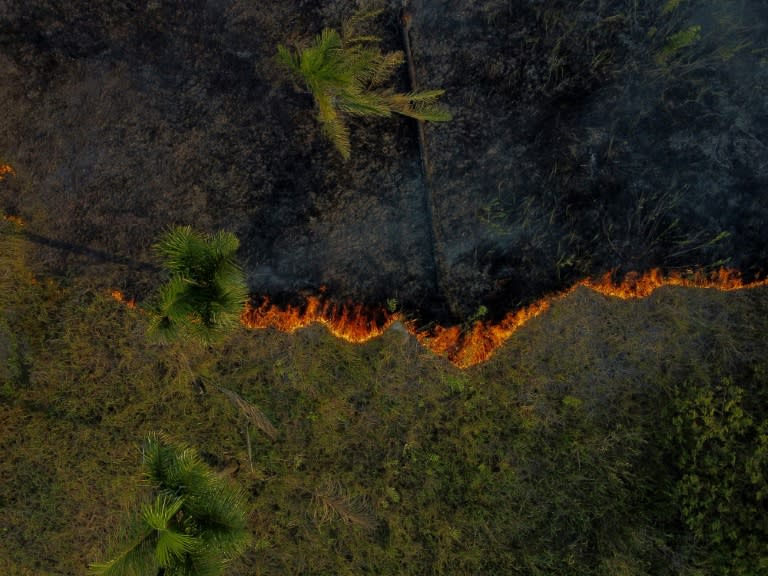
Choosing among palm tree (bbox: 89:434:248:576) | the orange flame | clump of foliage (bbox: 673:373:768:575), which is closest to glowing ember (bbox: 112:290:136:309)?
the orange flame

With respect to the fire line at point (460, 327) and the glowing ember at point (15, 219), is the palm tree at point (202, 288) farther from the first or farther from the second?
the glowing ember at point (15, 219)

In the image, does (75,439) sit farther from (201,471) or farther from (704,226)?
(704,226)

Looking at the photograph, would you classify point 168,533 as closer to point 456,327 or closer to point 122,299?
point 122,299

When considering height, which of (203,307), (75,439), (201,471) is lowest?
(75,439)

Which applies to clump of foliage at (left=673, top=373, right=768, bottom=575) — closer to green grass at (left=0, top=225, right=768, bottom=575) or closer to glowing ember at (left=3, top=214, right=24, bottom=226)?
green grass at (left=0, top=225, right=768, bottom=575)

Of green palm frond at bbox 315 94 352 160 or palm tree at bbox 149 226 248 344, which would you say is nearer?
palm tree at bbox 149 226 248 344

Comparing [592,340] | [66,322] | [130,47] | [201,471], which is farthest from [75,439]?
[592,340]

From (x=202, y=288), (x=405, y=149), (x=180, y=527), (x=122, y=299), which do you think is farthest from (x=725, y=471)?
(x=122, y=299)
